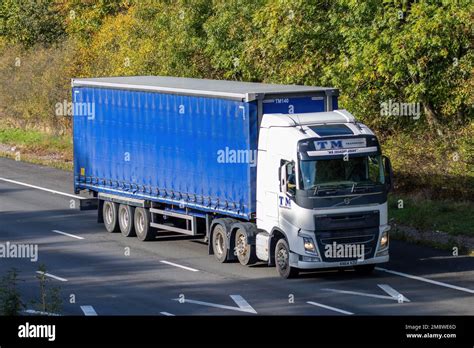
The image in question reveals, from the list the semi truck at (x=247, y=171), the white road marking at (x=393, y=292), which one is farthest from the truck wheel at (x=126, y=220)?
the white road marking at (x=393, y=292)

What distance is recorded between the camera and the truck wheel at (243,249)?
24844 millimetres

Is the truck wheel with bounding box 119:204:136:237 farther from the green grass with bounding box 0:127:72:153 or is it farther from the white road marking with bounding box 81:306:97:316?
the green grass with bounding box 0:127:72:153

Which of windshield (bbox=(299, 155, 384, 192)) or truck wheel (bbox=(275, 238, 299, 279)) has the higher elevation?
windshield (bbox=(299, 155, 384, 192))

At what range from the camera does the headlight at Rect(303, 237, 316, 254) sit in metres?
22.9

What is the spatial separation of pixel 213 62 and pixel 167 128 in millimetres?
15275

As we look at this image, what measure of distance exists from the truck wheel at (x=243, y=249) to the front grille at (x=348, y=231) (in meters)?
2.35

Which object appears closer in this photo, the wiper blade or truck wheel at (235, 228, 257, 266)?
the wiper blade

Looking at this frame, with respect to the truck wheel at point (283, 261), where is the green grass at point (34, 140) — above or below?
above

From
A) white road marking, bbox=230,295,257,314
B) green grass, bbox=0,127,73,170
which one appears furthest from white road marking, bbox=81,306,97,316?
green grass, bbox=0,127,73,170

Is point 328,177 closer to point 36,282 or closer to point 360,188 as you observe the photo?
point 360,188

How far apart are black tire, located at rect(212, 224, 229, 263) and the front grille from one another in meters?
3.16

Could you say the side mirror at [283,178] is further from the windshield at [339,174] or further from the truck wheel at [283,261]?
the truck wheel at [283,261]

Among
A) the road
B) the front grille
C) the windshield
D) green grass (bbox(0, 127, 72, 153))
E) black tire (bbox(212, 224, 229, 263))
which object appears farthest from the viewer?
green grass (bbox(0, 127, 72, 153))

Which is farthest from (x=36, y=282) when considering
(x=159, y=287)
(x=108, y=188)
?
(x=108, y=188)
